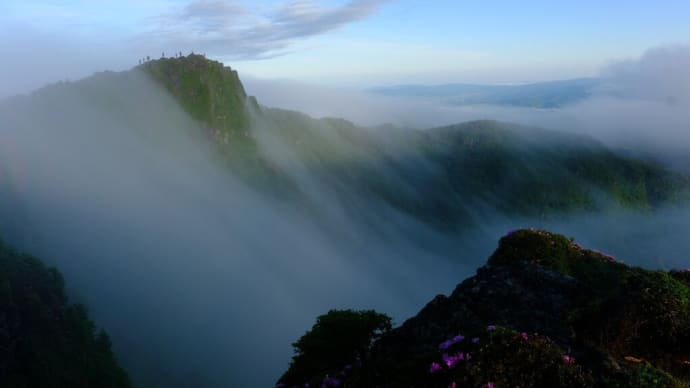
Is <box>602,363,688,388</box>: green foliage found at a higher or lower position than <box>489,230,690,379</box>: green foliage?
higher

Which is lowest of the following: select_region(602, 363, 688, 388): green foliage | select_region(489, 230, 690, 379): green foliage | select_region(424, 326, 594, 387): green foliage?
select_region(489, 230, 690, 379): green foliage

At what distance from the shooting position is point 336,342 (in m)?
18.2

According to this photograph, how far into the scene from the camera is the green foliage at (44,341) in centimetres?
8881

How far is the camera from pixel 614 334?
543 inches

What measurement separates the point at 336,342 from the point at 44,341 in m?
100

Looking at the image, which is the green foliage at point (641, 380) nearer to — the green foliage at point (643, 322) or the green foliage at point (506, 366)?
the green foliage at point (506, 366)

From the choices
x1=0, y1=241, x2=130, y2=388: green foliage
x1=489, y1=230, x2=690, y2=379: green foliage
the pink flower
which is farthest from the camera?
x1=0, y1=241, x2=130, y2=388: green foliage

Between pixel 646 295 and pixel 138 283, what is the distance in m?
193

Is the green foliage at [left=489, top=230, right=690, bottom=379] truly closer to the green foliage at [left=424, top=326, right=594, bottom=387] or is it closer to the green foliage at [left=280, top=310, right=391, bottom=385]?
the green foliage at [left=424, top=326, right=594, bottom=387]

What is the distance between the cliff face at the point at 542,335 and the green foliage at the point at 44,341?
9161 cm

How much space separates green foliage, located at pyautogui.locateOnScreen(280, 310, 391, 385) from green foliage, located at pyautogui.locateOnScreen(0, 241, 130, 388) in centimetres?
8617

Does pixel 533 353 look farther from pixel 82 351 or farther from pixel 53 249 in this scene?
pixel 53 249

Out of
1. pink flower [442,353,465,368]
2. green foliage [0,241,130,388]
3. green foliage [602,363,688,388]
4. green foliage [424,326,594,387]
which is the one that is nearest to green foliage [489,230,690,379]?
green foliage [602,363,688,388]

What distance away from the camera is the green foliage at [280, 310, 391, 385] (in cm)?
1730
